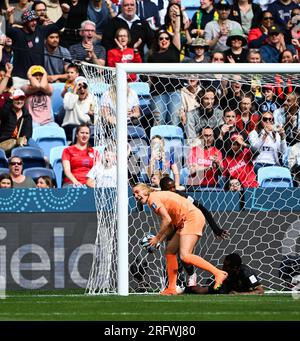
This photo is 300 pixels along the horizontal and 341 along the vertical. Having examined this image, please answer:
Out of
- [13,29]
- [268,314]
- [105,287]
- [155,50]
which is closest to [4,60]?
[13,29]

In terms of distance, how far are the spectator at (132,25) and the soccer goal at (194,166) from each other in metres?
2.30

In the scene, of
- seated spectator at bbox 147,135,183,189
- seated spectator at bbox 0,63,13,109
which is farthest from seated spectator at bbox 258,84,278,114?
seated spectator at bbox 0,63,13,109

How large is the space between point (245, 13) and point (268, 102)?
369cm

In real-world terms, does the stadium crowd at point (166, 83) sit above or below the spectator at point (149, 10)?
below

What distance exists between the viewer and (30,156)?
17422 millimetres

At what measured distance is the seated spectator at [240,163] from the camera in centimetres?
1652

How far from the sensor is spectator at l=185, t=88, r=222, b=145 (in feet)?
55.1

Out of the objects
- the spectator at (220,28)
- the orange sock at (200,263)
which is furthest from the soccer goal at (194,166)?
A: the spectator at (220,28)

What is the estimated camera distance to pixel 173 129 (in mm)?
16812

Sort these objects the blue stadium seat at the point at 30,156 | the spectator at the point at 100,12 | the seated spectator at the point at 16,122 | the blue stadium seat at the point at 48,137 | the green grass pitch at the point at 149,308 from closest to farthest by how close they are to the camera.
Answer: the green grass pitch at the point at 149,308 < the blue stadium seat at the point at 30,156 < the seated spectator at the point at 16,122 < the blue stadium seat at the point at 48,137 < the spectator at the point at 100,12

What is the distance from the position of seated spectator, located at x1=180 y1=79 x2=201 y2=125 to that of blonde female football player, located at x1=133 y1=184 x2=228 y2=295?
1.82 meters

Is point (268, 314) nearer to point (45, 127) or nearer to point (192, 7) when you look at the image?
point (45, 127)

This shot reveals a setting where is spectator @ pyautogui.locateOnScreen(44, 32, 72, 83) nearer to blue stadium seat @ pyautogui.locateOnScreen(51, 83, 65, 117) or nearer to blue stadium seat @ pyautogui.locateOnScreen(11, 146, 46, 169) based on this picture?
blue stadium seat @ pyautogui.locateOnScreen(51, 83, 65, 117)

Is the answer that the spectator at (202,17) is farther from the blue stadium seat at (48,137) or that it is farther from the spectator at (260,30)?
the blue stadium seat at (48,137)
